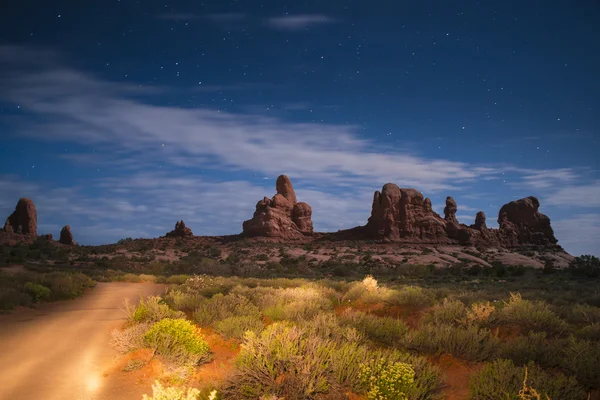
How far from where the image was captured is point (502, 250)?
7438 cm

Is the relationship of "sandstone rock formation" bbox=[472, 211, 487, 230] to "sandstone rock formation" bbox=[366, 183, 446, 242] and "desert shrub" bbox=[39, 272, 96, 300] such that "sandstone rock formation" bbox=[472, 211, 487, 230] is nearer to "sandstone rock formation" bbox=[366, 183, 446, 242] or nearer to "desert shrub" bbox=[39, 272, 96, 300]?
"sandstone rock formation" bbox=[366, 183, 446, 242]

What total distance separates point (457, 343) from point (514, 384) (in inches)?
86.6

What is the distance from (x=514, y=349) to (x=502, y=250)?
2878 inches

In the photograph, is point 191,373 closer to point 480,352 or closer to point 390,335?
point 390,335

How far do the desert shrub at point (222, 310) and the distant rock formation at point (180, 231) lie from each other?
78.6 metres

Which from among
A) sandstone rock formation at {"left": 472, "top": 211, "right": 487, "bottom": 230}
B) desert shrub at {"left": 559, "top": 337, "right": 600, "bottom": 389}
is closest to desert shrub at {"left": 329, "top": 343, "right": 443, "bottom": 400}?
desert shrub at {"left": 559, "top": 337, "right": 600, "bottom": 389}

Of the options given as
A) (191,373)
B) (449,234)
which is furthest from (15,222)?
(191,373)

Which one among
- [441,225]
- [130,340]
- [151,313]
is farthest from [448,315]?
[441,225]

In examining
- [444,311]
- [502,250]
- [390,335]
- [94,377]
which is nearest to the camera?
[94,377]

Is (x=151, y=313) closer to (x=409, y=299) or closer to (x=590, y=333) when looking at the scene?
(x=409, y=299)

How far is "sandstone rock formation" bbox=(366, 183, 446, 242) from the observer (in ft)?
256

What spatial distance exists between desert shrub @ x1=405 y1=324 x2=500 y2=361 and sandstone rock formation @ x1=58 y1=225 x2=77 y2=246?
7878 cm

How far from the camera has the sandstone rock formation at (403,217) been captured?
7812cm

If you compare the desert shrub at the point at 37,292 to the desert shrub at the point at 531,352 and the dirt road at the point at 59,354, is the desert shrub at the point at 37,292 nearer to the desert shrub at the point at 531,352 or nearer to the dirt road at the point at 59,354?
the dirt road at the point at 59,354
